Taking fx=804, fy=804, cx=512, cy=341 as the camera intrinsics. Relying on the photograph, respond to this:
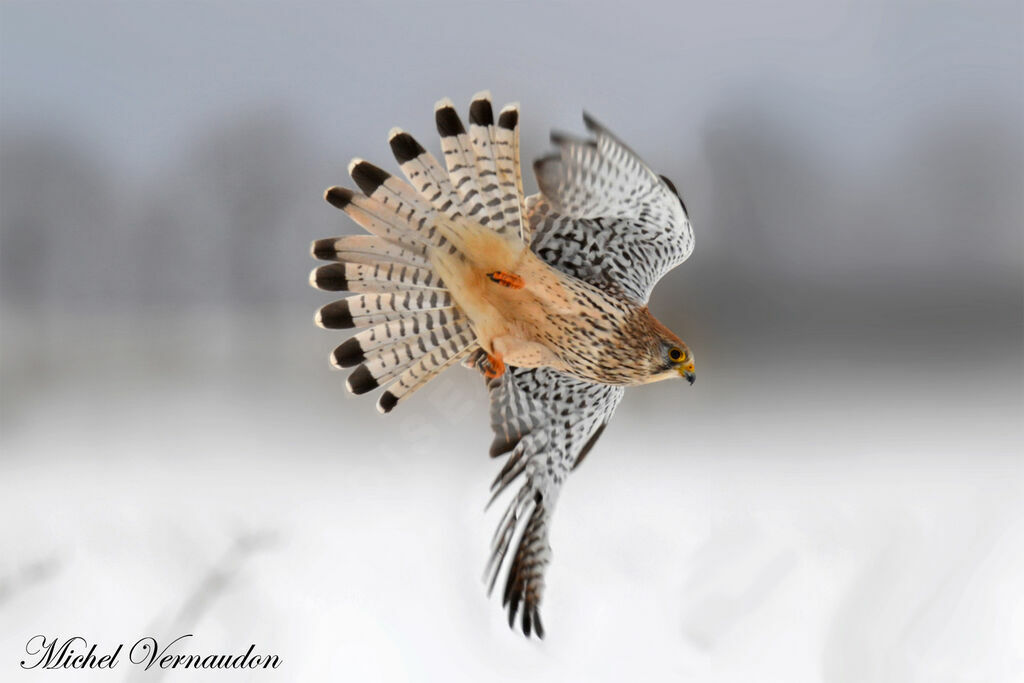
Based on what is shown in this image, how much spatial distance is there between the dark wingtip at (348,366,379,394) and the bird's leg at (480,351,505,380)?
5.6 inches

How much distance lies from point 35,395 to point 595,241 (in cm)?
149

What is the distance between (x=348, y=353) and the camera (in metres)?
0.99

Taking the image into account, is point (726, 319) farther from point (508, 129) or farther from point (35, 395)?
point (35, 395)

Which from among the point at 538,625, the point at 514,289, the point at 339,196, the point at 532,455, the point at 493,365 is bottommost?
the point at 538,625

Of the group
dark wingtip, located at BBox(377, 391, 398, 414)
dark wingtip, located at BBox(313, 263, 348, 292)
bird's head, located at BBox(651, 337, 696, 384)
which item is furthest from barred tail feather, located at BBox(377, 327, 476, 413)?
bird's head, located at BBox(651, 337, 696, 384)

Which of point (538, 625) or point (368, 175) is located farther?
point (538, 625)

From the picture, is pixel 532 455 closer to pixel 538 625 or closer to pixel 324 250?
pixel 538 625

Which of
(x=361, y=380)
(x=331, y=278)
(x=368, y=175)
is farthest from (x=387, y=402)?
(x=368, y=175)

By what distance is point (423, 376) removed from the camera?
1.01 meters

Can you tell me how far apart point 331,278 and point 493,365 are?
229 mm

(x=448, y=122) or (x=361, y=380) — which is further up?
(x=448, y=122)

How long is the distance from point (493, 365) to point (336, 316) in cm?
21

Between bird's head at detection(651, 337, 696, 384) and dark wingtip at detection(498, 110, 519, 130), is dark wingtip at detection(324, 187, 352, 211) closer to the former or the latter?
dark wingtip at detection(498, 110, 519, 130)

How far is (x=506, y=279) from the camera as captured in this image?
3.06 ft
